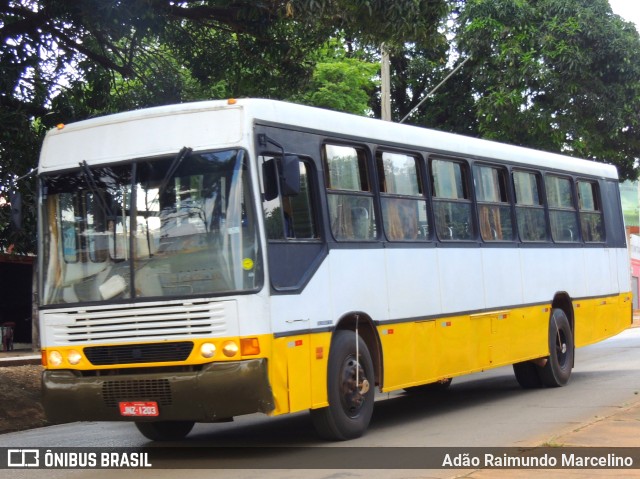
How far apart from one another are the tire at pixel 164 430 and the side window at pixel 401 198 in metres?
2.92

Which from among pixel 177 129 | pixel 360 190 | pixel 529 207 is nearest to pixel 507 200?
pixel 529 207

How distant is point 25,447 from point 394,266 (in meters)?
4.22

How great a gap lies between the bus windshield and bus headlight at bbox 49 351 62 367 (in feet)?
1.51

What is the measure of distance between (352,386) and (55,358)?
110 inches

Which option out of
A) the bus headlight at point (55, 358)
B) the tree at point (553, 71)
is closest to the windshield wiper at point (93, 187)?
the bus headlight at point (55, 358)

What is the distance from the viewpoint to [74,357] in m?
9.77

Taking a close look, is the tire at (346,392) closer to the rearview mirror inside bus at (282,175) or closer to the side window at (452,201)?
the rearview mirror inside bus at (282,175)

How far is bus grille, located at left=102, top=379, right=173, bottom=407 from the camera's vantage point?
928 centimetres

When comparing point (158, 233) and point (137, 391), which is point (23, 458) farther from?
point (158, 233)

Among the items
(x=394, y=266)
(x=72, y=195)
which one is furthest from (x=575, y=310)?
(x=72, y=195)

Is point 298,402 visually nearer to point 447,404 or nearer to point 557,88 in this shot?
point 447,404

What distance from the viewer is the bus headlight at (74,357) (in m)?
9.75

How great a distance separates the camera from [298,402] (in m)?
9.66

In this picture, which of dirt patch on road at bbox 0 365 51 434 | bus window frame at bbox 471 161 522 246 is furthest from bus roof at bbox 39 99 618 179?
dirt patch on road at bbox 0 365 51 434
